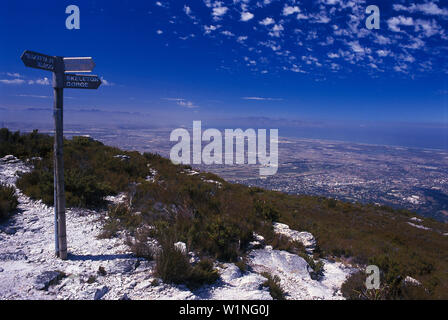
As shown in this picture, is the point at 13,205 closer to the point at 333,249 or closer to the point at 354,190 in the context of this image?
the point at 333,249

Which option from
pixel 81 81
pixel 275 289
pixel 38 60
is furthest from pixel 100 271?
pixel 38 60

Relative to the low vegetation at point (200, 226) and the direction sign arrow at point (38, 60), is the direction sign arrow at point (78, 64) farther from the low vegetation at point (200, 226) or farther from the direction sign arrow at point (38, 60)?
the low vegetation at point (200, 226)

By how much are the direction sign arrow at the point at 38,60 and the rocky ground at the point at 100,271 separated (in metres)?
3.32

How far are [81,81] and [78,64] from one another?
27cm

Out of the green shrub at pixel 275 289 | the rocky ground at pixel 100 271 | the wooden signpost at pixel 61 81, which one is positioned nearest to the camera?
the rocky ground at pixel 100 271

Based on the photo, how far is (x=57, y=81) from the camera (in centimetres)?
369

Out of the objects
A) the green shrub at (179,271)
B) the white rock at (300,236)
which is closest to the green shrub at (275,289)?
the green shrub at (179,271)

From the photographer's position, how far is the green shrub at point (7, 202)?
209 inches

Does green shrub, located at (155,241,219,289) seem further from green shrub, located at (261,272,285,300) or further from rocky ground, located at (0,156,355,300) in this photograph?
green shrub, located at (261,272,285,300)

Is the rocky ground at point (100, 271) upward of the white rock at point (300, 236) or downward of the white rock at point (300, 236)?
upward

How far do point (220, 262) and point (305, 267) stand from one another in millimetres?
1956

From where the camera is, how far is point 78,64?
3.72m

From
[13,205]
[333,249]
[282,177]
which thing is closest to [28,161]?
[13,205]

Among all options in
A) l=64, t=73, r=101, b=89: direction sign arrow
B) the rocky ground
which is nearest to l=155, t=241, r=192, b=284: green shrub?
the rocky ground
